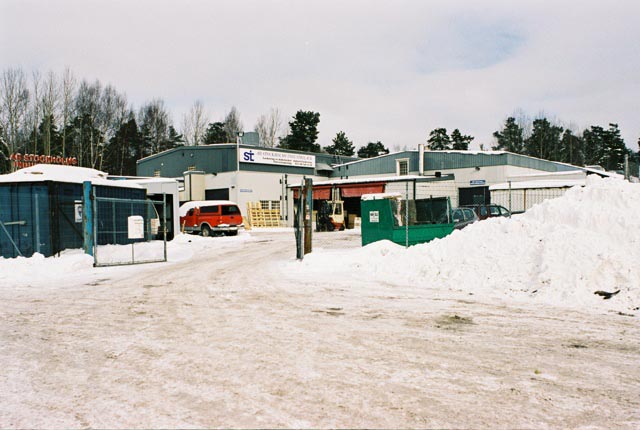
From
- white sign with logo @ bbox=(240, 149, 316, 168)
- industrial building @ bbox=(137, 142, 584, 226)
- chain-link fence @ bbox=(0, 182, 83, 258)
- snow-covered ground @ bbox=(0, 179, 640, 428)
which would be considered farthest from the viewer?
white sign with logo @ bbox=(240, 149, 316, 168)

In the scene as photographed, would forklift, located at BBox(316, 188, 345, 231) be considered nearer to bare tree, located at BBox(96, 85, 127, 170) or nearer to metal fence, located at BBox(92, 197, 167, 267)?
metal fence, located at BBox(92, 197, 167, 267)

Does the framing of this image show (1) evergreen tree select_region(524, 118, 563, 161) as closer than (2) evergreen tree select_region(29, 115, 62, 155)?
No

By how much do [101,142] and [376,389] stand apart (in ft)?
191

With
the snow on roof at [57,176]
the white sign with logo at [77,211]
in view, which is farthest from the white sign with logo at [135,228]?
the white sign with logo at [77,211]

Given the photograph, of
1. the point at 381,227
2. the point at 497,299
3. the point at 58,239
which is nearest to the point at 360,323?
the point at 497,299

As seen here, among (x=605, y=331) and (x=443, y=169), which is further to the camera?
(x=443, y=169)

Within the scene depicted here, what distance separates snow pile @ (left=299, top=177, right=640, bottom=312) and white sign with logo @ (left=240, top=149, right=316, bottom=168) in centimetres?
2746

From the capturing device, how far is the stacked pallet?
126 feet

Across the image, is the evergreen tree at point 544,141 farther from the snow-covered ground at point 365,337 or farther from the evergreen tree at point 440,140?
the snow-covered ground at point 365,337

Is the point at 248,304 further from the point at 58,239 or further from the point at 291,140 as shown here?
the point at 291,140

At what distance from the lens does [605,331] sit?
21.0ft

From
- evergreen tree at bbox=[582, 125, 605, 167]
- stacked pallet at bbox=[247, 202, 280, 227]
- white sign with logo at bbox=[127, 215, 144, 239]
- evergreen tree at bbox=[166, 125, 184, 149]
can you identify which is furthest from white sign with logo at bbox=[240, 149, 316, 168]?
evergreen tree at bbox=[582, 125, 605, 167]

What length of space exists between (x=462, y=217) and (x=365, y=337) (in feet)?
45.2

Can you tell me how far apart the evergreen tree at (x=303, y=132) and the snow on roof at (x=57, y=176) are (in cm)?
4796
